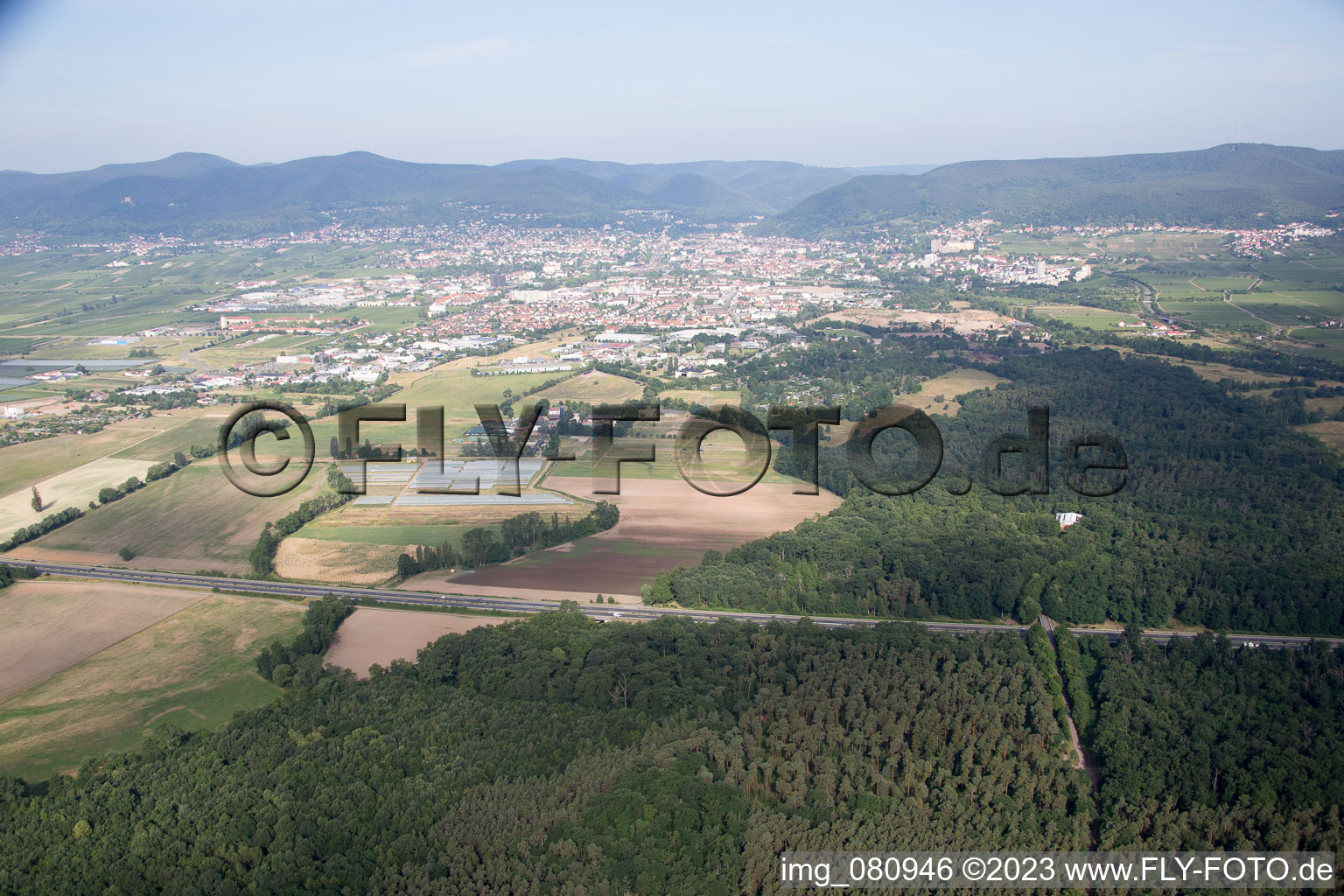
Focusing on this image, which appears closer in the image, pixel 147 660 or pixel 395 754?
pixel 395 754

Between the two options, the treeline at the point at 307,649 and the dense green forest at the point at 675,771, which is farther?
the treeline at the point at 307,649

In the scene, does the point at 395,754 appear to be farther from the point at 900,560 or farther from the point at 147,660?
the point at 900,560

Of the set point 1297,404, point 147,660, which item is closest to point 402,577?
point 147,660

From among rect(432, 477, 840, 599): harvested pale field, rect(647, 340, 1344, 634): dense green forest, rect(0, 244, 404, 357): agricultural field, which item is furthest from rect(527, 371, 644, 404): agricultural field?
rect(0, 244, 404, 357): agricultural field

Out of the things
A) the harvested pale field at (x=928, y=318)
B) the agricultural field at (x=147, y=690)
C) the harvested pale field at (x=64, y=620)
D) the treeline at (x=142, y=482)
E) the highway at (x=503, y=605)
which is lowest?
the agricultural field at (x=147, y=690)

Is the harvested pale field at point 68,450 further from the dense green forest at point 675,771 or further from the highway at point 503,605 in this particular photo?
the dense green forest at point 675,771

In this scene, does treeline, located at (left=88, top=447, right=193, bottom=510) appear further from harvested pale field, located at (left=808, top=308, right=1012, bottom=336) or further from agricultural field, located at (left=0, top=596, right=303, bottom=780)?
harvested pale field, located at (left=808, top=308, right=1012, bottom=336)

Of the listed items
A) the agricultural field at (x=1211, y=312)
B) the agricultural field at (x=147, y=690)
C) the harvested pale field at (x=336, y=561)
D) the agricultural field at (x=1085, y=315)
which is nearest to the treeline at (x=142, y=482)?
the harvested pale field at (x=336, y=561)
